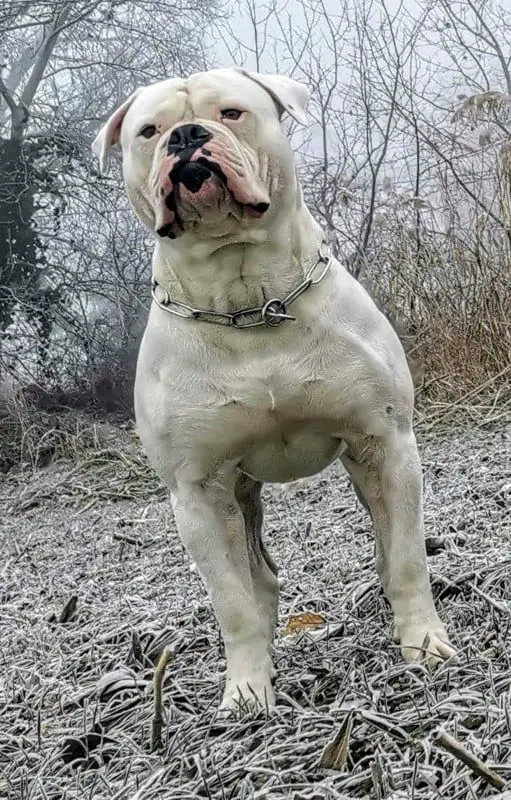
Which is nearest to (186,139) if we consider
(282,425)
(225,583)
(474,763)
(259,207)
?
(259,207)

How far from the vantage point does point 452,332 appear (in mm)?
4645

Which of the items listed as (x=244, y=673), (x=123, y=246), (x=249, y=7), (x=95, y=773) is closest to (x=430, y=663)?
(x=244, y=673)

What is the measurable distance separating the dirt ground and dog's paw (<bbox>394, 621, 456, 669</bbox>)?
4 centimetres

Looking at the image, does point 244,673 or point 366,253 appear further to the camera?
point 366,253

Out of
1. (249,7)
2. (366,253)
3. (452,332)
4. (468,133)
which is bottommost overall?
(452,332)

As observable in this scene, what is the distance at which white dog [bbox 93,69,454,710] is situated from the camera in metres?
1.58

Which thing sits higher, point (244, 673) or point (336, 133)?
point (336, 133)

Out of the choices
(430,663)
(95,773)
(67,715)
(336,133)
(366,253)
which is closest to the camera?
(95,773)

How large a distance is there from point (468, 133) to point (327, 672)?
420cm

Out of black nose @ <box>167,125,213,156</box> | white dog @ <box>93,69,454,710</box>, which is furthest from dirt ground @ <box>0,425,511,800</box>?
black nose @ <box>167,125,213,156</box>

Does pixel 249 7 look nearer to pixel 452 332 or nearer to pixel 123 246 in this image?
pixel 123 246

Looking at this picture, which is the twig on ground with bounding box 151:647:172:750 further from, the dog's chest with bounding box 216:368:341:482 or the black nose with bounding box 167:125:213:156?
the black nose with bounding box 167:125:213:156

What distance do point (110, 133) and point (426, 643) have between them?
3.63 ft

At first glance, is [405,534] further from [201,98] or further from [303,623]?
[201,98]
